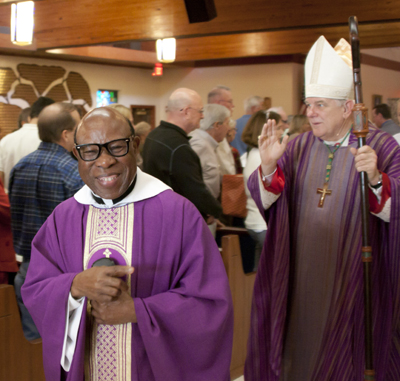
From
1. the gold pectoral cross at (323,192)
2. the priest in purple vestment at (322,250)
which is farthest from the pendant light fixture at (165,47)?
the gold pectoral cross at (323,192)

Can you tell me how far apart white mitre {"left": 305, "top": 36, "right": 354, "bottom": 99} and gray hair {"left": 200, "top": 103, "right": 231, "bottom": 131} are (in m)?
1.47

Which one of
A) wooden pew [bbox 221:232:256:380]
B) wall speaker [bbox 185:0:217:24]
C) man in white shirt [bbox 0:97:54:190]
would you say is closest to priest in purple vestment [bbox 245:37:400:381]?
wooden pew [bbox 221:232:256:380]

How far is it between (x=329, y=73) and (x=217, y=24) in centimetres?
472

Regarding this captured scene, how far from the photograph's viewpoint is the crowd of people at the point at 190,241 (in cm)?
159

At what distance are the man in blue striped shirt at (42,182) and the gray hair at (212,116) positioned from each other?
131cm

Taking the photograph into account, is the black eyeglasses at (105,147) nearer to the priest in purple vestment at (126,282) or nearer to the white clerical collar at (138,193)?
the priest in purple vestment at (126,282)

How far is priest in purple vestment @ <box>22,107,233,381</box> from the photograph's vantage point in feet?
5.12

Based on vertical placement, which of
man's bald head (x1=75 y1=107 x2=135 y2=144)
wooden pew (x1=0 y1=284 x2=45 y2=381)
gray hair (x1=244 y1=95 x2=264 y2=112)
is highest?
gray hair (x1=244 y1=95 x2=264 y2=112)

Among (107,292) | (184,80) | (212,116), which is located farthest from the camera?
(184,80)

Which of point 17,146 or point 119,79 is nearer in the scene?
point 17,146

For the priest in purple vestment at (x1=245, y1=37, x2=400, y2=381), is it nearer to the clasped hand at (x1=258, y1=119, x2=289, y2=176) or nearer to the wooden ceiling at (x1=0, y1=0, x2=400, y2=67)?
the clasped hand at (x1=258, y1=119, x2=289, y2=176)

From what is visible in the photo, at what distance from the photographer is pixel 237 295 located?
344cm

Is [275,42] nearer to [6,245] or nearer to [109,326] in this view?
[6,245]

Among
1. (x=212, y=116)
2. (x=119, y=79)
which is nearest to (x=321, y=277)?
(x=212, y=116)
